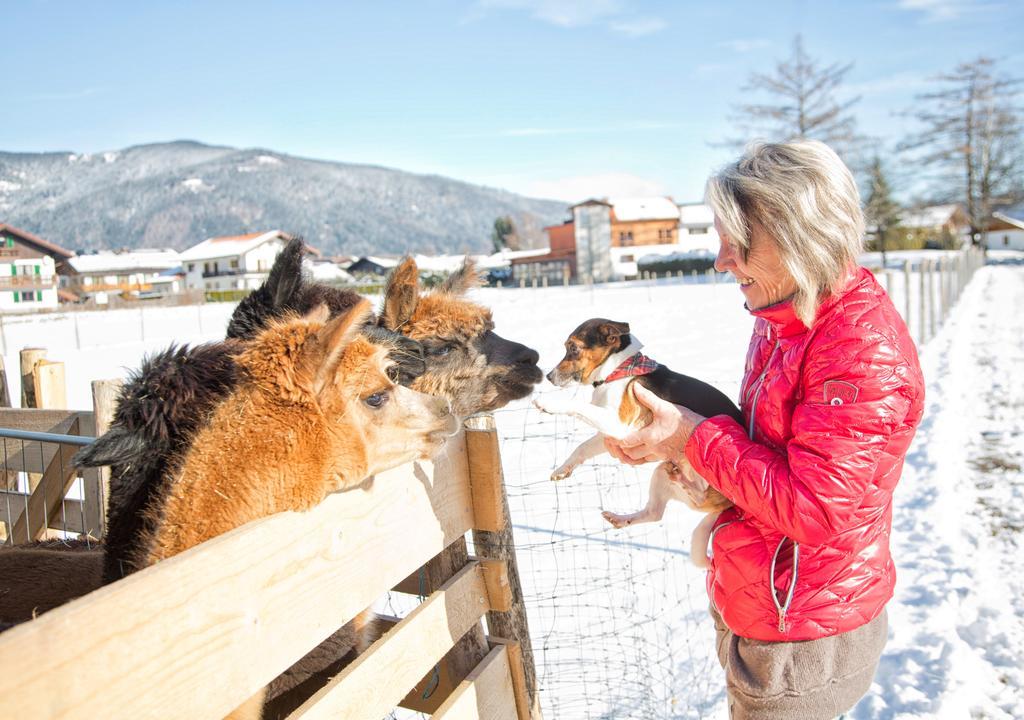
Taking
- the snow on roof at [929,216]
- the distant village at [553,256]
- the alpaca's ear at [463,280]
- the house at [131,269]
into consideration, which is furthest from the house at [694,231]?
the alpaca's ear at [463,280]

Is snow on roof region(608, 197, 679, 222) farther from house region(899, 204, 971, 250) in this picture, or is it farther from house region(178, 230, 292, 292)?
house region(178, 230, 292, 292)

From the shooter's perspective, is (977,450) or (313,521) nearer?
(313,521)

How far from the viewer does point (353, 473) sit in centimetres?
201

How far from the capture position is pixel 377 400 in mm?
2213

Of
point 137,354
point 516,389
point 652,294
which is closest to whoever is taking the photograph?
point 516,389

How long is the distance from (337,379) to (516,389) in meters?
1.89

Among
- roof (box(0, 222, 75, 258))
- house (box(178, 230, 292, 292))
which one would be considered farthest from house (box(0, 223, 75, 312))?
house (box(178, 230, 292, 292))

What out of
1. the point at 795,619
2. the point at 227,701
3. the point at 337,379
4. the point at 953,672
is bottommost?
the point at 953,672

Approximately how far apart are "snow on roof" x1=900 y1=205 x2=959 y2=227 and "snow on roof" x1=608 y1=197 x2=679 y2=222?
2359cm

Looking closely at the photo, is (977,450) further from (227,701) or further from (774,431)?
(227,701)

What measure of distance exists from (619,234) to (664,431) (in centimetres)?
7891

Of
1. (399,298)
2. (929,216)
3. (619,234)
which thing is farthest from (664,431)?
(619,234)

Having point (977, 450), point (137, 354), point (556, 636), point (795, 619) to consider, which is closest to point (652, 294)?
point (137, 354)

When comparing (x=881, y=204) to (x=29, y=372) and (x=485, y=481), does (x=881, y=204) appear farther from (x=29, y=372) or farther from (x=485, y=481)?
(x=485, y=481)
